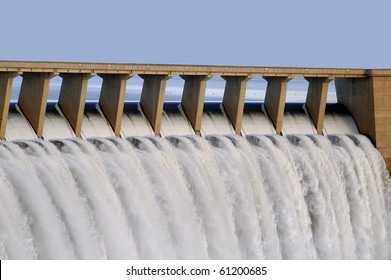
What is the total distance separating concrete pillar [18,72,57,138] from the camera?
110 feet

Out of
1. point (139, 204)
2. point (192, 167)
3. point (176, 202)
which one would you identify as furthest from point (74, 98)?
point (139, 204)

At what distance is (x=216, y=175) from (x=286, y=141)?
4.57m

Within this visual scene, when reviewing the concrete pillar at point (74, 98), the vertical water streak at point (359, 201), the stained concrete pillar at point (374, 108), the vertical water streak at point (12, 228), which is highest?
the concrete pillar at point (74, 98)

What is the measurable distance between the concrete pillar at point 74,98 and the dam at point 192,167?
0.04 m

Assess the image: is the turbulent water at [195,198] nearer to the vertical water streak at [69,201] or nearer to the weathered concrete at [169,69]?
the vertical water streak at [69,201]

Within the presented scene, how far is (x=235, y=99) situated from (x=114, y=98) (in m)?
5.09

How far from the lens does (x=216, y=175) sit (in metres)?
35.4

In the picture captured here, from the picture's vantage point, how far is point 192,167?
34875mm

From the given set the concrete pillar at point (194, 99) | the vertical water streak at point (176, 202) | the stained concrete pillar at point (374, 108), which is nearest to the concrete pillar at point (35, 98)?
the vertical water streak at point (176, 202)

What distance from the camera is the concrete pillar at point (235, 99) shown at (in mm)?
39625

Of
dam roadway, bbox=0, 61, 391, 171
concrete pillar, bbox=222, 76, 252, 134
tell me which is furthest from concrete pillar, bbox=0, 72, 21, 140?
concrete pillar, bbox=222, 76, 252, 134

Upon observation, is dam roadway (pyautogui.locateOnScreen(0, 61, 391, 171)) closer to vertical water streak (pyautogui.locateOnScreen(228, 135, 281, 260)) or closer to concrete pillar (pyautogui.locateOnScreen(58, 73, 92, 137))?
concrete pillar (pyautogui.locateOnScreen(58, 73, 92, 137))

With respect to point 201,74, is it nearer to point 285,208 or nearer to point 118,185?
point 285,208

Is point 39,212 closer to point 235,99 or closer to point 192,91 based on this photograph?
point 192,91
